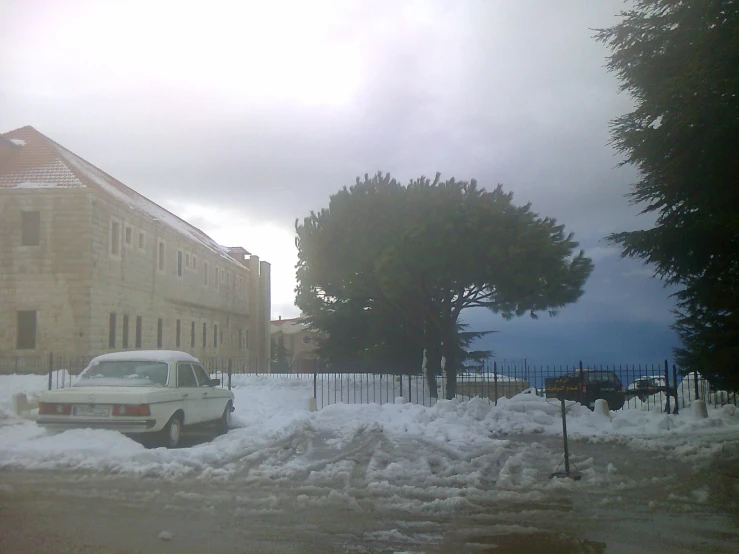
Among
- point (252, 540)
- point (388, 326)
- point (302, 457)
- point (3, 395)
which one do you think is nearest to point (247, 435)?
point (302, 457)

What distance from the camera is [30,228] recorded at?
3161 cm

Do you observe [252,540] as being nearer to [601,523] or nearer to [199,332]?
[601,523]

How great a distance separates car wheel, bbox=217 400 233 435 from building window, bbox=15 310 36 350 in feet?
64.0

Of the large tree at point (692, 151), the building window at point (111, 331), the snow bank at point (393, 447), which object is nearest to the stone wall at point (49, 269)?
the building window at point (111, 331)

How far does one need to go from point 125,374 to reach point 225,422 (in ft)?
10.8

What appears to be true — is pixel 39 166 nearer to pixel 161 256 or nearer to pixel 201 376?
pixel 161 256

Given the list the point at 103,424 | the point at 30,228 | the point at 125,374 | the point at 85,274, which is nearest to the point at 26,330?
the point at 85,274

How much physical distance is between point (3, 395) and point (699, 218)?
21007 millimetres

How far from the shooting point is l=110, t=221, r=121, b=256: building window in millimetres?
34022

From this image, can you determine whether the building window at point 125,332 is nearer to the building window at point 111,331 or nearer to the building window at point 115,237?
the building window at point 111,331

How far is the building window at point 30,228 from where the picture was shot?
3147 cm

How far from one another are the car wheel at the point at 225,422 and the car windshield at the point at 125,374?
2.79m

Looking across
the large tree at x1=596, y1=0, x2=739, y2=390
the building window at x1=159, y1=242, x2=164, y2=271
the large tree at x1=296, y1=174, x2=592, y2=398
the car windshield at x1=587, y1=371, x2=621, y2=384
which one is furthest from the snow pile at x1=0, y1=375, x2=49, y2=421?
the car windshield at x1=587, y1=371, x2=621, y2=384

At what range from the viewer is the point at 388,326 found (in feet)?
116
